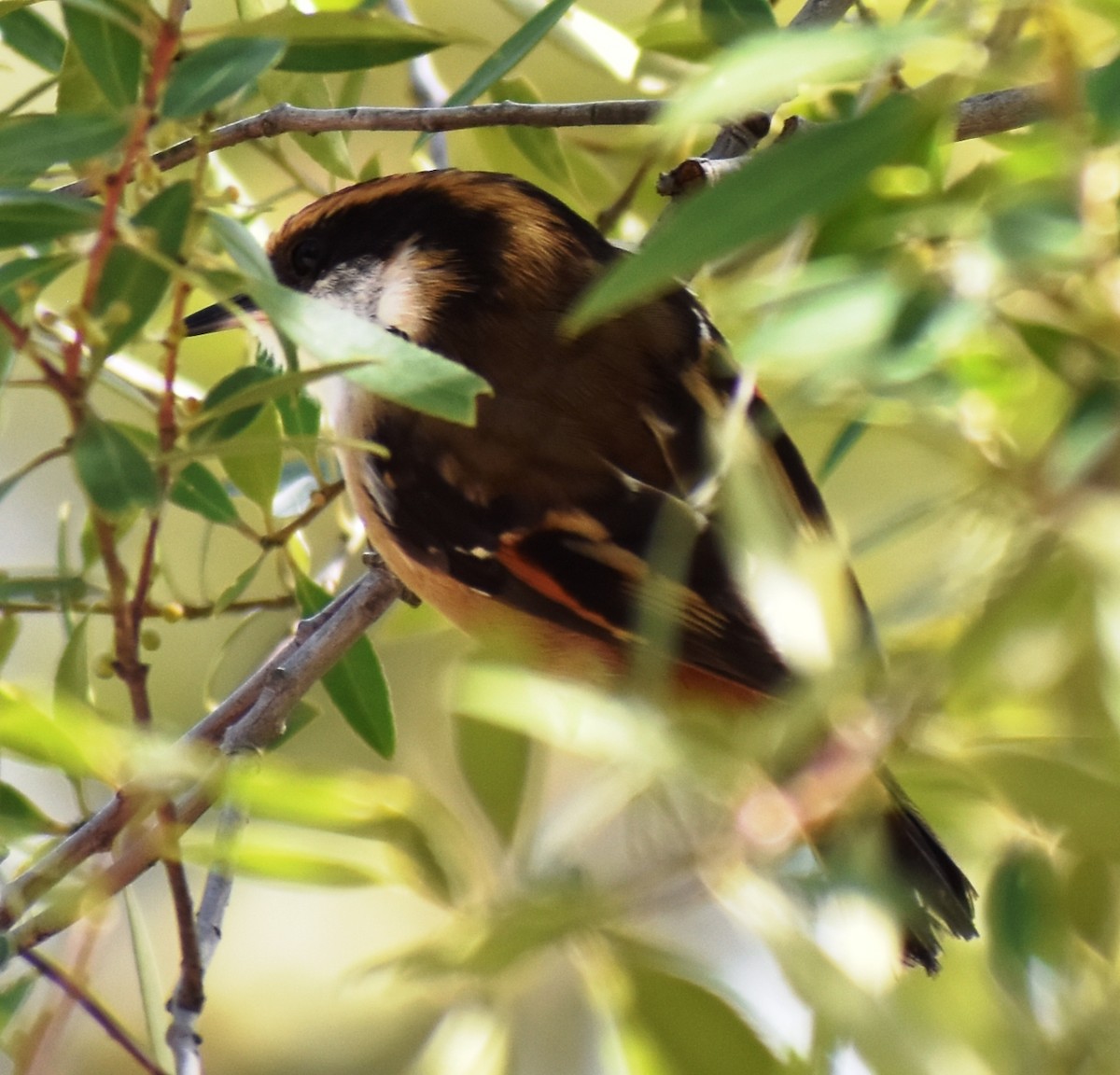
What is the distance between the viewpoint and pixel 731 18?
66.4 inches

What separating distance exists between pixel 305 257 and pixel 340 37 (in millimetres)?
1295

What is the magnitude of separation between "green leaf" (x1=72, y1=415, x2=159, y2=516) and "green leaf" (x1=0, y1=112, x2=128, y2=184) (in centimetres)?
20

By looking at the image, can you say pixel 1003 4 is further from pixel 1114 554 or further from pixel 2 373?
pixel 2 373

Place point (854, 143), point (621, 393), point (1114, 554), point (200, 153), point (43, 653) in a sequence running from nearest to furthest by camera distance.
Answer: point (1114, 554), point (854, 143), point (200, 153), point (621, 393), point (43, 653)

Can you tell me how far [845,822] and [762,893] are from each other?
0.08 m

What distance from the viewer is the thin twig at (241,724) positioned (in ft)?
4.78

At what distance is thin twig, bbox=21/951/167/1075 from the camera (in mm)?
1391

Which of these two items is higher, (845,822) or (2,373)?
(2,373)

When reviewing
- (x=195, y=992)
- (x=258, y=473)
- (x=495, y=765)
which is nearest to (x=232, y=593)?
(x=258, y=473)

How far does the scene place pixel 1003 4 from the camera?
0.78m

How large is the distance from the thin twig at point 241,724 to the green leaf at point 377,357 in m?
0.44

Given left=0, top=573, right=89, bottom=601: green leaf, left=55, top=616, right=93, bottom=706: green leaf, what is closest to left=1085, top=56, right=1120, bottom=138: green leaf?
left=0, top=573, right=89, bottom=601: green leaf

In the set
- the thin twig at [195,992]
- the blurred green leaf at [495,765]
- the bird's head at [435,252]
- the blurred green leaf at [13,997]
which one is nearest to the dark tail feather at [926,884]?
the blurred green leaf at [495,765]

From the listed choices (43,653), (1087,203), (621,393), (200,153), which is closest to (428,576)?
(621,393)
